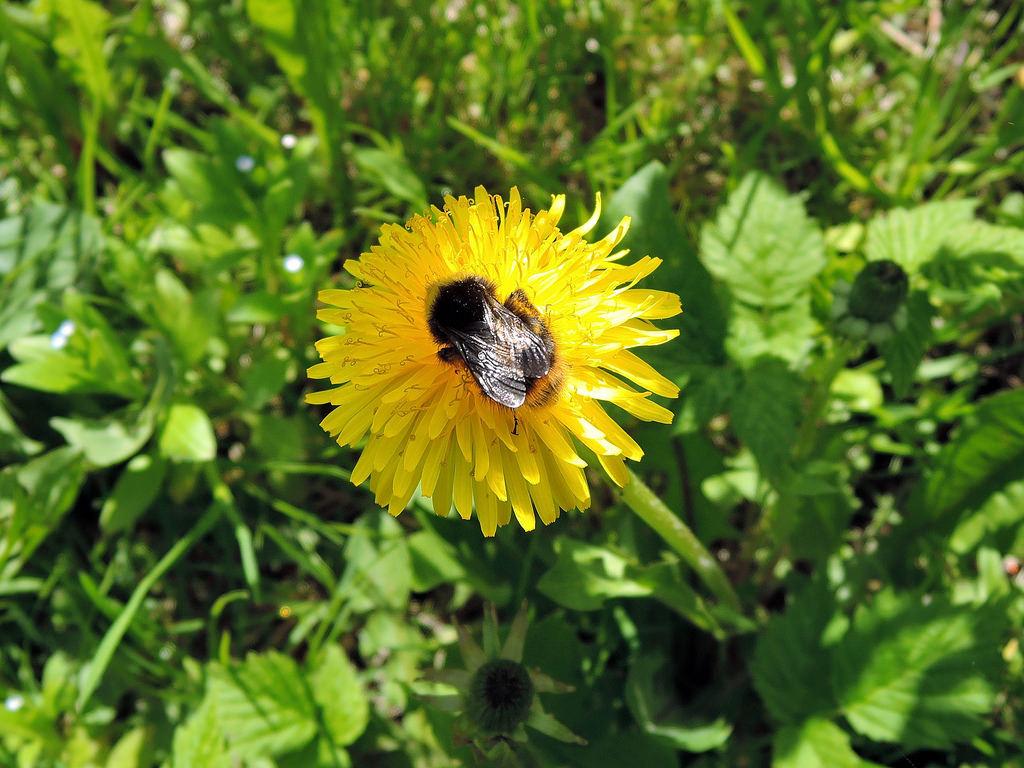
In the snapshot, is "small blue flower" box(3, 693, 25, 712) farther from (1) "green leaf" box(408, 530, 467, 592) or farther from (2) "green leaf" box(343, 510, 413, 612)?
(1) "green leaf" box(408, 530, 467, 592)

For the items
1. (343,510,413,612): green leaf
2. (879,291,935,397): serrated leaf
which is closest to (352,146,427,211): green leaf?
(343,510,413,612): green leaf

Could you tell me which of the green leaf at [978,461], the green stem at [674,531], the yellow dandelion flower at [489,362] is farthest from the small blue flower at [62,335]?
the green leaf at [978,461]

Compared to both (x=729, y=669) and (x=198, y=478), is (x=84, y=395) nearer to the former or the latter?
(x=198, y=478)

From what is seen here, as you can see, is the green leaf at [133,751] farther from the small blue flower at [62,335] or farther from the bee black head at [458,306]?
the bee black head at [458,306]

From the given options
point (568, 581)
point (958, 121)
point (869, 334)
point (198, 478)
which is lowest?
point (198, 478)

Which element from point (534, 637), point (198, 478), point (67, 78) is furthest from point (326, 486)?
point (67, 78)

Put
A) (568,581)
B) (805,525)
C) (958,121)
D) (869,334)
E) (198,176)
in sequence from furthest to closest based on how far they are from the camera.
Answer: (958,121) < (198,176) < (805,525) < (568,581) < (869,334)

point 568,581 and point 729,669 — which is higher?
point 568,581

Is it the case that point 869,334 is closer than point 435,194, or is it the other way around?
point 869,334
